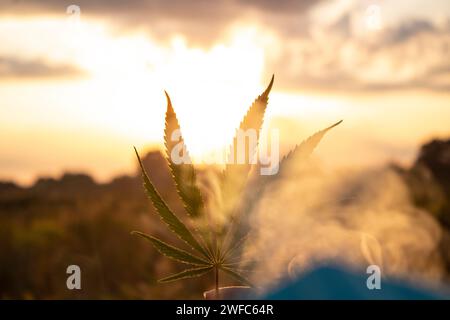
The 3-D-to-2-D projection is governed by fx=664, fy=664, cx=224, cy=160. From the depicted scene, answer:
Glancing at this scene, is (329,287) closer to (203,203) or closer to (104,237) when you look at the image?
(203,203)

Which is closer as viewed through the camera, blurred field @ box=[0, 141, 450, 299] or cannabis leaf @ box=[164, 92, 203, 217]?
cannabis leaf @ box=[164, 92, 203, 217]

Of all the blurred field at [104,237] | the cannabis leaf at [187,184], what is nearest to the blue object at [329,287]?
the cannabis leaf at [187,184]

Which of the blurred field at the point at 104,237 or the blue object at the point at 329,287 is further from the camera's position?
the blurred field at the point at 104,237

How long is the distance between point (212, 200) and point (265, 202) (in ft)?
0.69

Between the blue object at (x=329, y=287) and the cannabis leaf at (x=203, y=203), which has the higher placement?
the cannabis leaf at (x=203, y=203)

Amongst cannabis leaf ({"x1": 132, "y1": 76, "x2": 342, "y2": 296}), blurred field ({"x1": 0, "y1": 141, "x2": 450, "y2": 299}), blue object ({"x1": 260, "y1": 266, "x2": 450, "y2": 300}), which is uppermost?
blurred field ({"x1": 0, "y1": 141, "x2": 450, "y2": 299})

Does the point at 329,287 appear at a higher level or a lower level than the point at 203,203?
lower

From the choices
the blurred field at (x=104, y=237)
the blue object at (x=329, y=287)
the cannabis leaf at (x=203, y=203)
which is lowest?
the blue object at (x=329, y=287)

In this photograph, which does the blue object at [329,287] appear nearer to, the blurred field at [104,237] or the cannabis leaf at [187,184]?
the cannabis leaf at [187,184]

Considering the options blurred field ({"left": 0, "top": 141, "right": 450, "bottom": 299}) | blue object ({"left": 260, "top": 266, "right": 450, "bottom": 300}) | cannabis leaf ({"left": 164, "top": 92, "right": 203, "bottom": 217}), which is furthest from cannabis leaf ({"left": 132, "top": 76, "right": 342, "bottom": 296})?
blurred field ({"left": 0, "top": 141, "right": 450, "bottom": 299})

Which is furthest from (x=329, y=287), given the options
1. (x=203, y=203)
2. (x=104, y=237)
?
(x=104, y=237)

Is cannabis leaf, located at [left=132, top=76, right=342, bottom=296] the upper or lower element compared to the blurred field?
lower

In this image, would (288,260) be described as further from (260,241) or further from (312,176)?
(312,176)

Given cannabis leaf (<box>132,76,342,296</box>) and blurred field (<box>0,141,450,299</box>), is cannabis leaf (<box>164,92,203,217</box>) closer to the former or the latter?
cannabis leaf (<box>132,76,342,296</box>)
